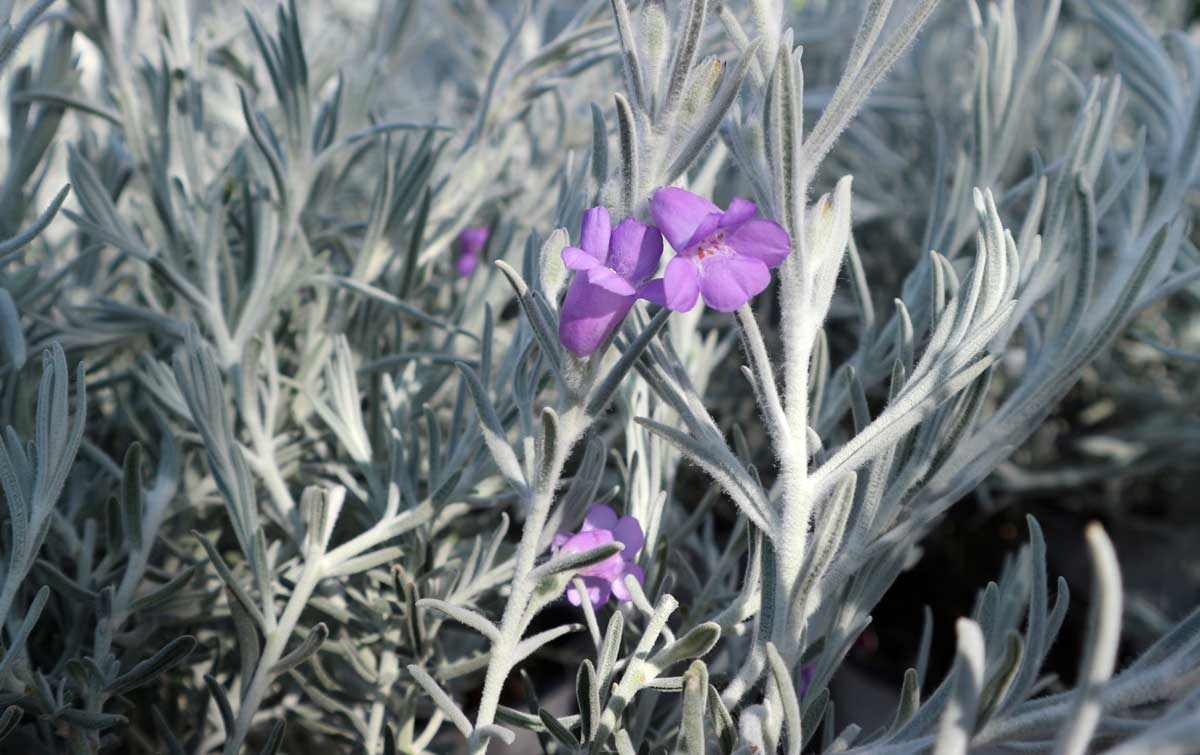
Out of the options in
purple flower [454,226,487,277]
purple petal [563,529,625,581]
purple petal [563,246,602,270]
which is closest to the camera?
purple petal [563,246,602,270]

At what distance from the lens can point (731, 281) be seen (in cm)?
41

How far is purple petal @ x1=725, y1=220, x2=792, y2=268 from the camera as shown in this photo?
1.37 ft

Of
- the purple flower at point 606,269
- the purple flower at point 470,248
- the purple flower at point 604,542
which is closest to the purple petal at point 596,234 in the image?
the purple flower at point 606,269

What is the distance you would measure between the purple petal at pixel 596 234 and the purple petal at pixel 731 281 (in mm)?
47

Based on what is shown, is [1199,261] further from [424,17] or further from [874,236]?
[424,17]

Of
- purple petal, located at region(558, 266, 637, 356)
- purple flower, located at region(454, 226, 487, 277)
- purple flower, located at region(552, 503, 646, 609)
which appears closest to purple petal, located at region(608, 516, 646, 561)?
purple flower, located at region(552, 503, 646, 609)

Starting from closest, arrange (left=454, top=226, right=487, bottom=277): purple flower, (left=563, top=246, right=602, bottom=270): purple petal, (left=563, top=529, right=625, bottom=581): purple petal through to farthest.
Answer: (left=563, top=246, right=602, bottom=270): purple petal, (left=563, top=529, right=625, bottom=581): purple petal, (left=454, top=226, right=487, bottom=277): purple flower

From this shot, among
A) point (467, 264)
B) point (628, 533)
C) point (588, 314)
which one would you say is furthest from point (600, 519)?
point (467, 264)

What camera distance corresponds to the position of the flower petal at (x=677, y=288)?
1.33 feet

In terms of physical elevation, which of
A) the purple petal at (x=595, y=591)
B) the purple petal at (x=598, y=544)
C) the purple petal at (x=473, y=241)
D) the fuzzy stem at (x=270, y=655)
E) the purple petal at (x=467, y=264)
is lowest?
the fuzzy stem at (x=270, y=655)

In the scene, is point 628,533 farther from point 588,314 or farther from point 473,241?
point 473,241

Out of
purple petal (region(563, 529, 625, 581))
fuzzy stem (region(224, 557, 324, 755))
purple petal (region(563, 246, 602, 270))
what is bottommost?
fuzzy stem (region(224, 557, 324, 755))

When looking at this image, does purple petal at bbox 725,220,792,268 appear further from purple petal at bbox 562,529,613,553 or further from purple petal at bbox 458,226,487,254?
purple petal at bbox 458,226,487,254

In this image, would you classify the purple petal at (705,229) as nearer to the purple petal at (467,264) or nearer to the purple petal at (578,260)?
the purple petal at (578,260)
